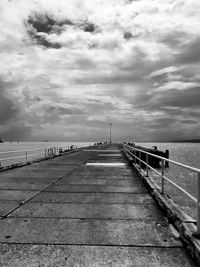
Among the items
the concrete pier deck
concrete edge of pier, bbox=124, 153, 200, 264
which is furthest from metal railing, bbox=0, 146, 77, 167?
concrete edge of pier, bbox=124, 153, 200, 264

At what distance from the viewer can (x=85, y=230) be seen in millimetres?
4637

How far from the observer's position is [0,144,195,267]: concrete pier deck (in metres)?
3.59

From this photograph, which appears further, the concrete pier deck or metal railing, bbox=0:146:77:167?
metal railing, bbox=0:146:77:167

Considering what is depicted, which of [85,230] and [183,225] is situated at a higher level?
[183,225]

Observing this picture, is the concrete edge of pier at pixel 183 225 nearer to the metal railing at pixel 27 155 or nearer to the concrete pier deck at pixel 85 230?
the concrete pier deck at pixel 85 230

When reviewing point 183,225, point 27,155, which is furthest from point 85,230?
point 27,155

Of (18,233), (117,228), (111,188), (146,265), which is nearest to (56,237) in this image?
(18,233)

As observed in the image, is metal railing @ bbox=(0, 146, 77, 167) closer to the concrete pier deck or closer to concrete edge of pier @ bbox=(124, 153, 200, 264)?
the concrete pier deck

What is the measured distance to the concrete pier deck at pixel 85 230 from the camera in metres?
3.59

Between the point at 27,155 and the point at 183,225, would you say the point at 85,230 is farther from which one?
the point at 27,155

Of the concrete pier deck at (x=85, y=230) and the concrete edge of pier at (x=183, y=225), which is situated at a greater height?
the concrete edge of pier at (x=183, y=225)

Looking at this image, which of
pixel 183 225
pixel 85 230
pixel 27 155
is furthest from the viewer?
pixel 27 155

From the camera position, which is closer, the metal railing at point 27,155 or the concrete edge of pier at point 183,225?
the concrete edge of pier at point 183,225

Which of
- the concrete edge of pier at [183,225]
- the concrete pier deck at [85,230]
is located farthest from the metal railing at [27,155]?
the concrete edge of pier at [183,225]
